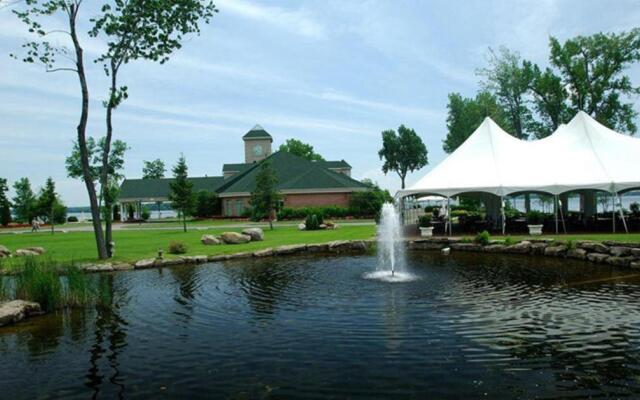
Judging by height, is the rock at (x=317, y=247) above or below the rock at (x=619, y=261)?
above

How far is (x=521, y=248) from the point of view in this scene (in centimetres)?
1611

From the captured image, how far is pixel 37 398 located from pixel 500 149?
20.9 m

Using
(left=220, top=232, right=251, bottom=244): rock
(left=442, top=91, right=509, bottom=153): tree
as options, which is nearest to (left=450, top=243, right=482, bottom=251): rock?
(left=220, top=232, right=251, bottom=244): rock

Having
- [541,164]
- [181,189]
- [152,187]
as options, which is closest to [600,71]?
[541,164]

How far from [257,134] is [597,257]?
158 feet

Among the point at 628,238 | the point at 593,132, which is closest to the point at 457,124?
the point at 593,132

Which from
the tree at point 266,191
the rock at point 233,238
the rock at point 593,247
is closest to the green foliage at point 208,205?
the tree at point 266,191

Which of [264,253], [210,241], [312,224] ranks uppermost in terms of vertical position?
[312,224]

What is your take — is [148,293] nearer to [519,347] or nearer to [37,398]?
[37,398]

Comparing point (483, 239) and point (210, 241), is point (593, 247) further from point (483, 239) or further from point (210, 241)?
point (210, 241)

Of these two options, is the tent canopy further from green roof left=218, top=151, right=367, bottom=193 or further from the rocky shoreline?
green roof left=218, top=151, right=367, bottom=193

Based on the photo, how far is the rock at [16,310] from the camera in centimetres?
853

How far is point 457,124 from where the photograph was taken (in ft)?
187

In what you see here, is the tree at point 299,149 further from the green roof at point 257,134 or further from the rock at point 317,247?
the rock at point 317,247
